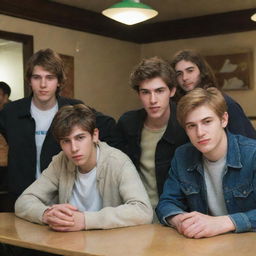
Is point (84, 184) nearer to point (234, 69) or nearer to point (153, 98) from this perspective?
point (153, 98)

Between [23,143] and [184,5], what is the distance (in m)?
3.95

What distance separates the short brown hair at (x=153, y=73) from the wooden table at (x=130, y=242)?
2.54ft

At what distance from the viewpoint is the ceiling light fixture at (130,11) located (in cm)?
364

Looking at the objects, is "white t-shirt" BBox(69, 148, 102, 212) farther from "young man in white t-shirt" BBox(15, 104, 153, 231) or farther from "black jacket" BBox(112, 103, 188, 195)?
"black jacket" BBox(112, 103, 188, 195)

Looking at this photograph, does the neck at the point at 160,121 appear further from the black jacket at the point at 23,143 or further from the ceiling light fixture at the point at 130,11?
the ceiling light fixture at the point at 130,11

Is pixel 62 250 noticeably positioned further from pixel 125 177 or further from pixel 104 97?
pixel 104 97

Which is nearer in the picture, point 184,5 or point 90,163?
point 90,163

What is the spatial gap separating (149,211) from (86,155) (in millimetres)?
412

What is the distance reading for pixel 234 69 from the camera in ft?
21.5

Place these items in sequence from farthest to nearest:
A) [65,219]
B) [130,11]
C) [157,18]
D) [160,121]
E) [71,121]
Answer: [157,18]
[130,11]
[160,121]
[71,121]
[65,219]

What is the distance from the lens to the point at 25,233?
2084 millimetres

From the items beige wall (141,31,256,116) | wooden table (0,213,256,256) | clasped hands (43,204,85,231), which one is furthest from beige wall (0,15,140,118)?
wooden table (0,213,256,256)

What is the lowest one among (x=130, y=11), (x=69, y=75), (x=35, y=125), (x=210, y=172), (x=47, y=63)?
(x=210, y=172)

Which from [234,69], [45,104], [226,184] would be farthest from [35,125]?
[234,69]
